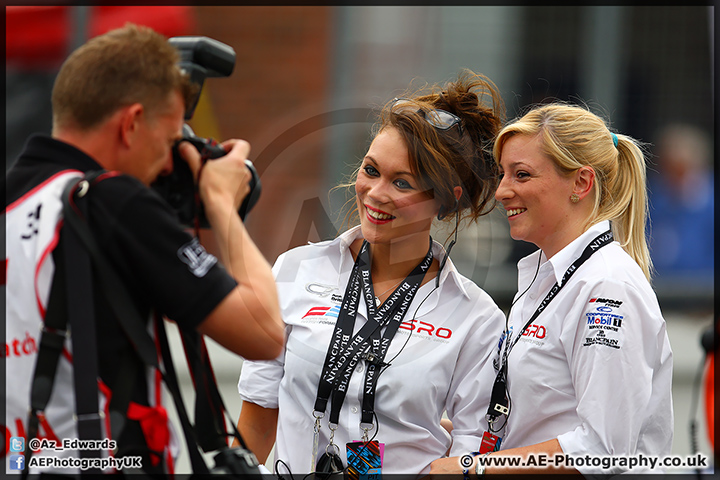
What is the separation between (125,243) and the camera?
149cm

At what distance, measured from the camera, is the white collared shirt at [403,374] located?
228cm

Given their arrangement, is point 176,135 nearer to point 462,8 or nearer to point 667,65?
point 462,8

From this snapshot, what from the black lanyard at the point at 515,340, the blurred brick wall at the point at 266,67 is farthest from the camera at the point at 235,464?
the blurred brick wall at the point at 266,67

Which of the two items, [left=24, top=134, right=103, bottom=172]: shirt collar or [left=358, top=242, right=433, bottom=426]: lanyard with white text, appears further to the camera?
[left=358, top=242, right=433, bottom=426]: lanyard with white text

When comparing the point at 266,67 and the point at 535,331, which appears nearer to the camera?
the point at 535,331

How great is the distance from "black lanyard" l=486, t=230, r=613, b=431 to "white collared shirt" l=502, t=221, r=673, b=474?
2cm

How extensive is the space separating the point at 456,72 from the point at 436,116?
5.12 meters

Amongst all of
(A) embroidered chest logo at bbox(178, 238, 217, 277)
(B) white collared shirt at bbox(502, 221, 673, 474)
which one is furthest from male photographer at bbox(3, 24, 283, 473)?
(B) white collared shirt at bbox(502, 221, 673, 474)

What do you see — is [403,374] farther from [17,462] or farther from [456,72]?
[456,72]

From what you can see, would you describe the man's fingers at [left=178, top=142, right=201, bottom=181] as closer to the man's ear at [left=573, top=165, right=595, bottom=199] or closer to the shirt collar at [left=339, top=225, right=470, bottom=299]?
the shirt collar at [left=339, top=225, right=470, bottom=299]

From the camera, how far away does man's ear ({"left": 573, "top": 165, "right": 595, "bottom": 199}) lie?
93.0 inches

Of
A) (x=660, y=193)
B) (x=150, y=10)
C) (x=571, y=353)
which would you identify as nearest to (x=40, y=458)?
(x=571, y=353)

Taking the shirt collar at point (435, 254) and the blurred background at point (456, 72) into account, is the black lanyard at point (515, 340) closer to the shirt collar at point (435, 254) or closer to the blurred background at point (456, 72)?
the shirt collar at point (435, 254)

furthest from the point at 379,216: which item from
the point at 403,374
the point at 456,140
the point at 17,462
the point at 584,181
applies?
the point at 17,462
